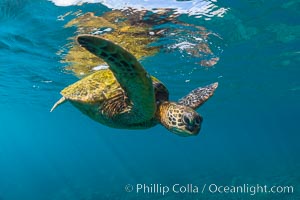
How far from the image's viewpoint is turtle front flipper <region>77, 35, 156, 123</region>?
3393mm

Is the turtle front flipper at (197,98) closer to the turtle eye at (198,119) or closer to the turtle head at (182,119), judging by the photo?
the turtle head at (182,119)

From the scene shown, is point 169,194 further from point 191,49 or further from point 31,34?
point 31,34

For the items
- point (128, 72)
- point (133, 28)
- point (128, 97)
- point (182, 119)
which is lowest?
point (133, 28)

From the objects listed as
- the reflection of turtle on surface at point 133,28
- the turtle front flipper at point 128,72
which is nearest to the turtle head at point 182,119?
the turtle front flipper at point 128,72

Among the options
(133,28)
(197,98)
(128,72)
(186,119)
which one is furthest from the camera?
(133,28)

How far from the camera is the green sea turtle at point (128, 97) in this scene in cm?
369

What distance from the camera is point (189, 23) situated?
11562 millimetres

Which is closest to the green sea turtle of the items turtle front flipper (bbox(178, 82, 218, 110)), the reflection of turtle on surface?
turtle front flipper (bbox(178, 82, 218, 110))

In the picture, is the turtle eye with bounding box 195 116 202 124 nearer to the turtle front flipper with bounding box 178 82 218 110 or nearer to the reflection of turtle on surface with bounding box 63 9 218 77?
the turtle front flipper with bounding box 178 82 218 110

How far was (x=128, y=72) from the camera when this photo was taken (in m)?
4.01

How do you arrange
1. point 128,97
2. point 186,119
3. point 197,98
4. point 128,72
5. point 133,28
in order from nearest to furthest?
point 128,72
point 186,119
point 128,97
point 197,98
point 133,28

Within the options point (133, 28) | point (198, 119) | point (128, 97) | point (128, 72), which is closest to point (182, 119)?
point (198, 119)

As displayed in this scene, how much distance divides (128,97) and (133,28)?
7.18 m

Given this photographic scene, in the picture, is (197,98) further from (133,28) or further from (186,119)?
(133,28)
